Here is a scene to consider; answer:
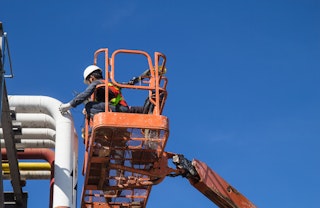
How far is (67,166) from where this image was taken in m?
14.2

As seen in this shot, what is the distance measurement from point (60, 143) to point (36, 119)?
1.14 metres

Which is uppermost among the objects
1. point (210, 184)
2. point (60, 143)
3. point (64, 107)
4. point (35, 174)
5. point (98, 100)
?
point (35, 174)

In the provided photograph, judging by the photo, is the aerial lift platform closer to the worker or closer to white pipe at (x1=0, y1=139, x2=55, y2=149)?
the worker

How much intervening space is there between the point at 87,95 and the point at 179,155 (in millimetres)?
2500

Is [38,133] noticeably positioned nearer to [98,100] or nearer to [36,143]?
[36,143]

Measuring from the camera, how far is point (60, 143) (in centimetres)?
1445

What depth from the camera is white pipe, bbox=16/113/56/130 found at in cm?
1517

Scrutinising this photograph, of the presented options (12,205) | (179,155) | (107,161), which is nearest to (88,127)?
(107,161)

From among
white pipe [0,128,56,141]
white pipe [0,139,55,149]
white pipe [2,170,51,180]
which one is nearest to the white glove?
white pipe [0,128,56,141]

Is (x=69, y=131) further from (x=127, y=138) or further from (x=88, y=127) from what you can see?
(x=127, y=138)

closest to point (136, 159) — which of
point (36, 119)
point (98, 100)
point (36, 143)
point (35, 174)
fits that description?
point (98, 100)

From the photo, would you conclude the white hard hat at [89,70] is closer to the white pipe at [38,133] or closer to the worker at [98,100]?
the worker at [98,100]

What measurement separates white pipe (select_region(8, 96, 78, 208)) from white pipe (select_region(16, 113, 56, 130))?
0.79ft

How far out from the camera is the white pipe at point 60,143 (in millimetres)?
13992
